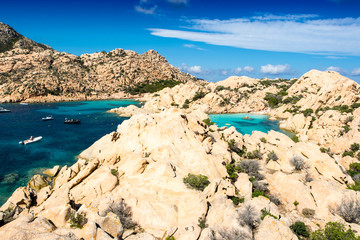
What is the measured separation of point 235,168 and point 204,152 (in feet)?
16.4

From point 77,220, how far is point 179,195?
25.6 feet

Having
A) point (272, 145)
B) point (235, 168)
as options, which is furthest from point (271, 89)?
point (235, 168)

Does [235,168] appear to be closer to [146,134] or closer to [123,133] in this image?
[146,134]

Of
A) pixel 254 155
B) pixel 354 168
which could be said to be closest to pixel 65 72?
pixel 254 155

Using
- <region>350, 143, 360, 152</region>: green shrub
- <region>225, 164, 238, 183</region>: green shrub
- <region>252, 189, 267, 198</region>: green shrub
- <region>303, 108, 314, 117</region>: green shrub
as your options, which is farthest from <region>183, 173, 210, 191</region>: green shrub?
<region>303, 108, 314, 117</region>: green shrub

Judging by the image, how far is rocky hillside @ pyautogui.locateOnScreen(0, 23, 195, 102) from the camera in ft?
402

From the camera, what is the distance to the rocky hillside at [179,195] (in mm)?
13234

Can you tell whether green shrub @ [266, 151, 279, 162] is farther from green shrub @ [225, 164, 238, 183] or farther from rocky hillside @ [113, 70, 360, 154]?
rocky hillside @ [113, 70, 360, 154]

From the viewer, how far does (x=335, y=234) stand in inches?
538

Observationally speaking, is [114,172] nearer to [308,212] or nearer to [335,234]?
[308,212]

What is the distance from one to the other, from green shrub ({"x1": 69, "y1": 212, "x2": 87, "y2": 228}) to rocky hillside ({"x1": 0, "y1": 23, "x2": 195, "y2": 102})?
130115 millimetres

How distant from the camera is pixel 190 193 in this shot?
677 inches

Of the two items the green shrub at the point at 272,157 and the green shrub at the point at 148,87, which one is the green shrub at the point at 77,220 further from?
the green shrub at the point at 148,87

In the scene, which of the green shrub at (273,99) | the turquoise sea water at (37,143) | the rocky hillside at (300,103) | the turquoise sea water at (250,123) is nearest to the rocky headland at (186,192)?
the turquoise sea water at (37,143)
